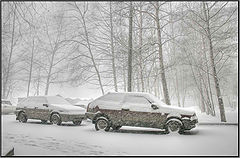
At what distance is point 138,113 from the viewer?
11547 mm

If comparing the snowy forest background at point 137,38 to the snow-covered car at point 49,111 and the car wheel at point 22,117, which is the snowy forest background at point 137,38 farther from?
the car wheel at point 22,117

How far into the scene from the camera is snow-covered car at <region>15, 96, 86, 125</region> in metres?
15.0

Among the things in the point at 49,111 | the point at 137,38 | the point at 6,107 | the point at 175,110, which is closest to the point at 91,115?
the point at 175,110

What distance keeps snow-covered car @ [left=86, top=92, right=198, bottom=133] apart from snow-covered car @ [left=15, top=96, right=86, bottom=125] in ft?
9.78

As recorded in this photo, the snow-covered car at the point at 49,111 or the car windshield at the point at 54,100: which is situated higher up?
the car windshield at the point at 54,100

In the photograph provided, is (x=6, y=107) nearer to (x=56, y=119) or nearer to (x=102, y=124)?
(x=56, y=119)

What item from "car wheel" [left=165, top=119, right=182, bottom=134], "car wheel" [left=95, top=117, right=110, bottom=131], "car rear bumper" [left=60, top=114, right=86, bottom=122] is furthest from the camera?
"car rear bumper" [left=60, top=114, right=86, bottom=122]

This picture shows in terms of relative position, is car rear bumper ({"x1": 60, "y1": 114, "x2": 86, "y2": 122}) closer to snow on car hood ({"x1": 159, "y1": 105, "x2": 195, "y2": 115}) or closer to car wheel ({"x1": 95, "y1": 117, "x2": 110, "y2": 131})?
car wheel ({"x1": 95, "y1": 117, "x2": 110, "y2": 131})

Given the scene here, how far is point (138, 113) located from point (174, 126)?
1.66 meters

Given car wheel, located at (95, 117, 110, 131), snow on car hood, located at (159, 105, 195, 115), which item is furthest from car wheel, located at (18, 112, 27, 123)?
snow on car hood, located at (159, 105, 195, 115)

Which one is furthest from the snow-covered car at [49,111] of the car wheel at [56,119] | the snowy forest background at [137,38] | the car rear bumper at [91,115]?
the snowy forest background at [137,38]

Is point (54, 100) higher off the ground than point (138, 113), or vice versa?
point (54, 100)

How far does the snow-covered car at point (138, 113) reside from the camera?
439 inches

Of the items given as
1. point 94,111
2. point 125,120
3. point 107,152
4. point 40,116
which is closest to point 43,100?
point 40,116
